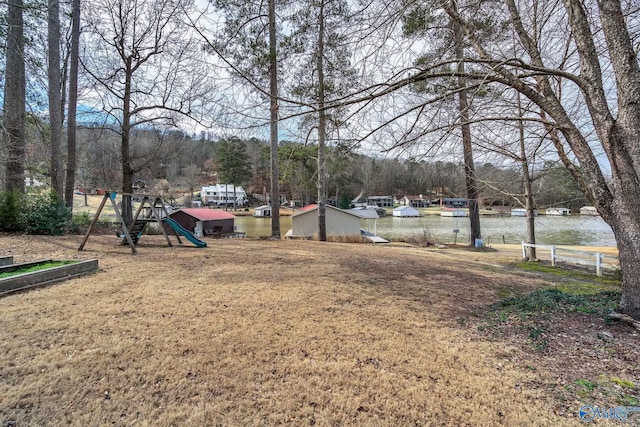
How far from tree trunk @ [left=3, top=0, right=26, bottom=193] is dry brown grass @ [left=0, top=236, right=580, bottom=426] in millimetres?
7487

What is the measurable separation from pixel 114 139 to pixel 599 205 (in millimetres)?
13687

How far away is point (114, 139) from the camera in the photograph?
11.7 metres

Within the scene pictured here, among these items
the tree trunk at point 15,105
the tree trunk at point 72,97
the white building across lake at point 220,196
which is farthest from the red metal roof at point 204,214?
the white building across lake at point 220,196

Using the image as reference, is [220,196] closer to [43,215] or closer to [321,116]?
[43,215]

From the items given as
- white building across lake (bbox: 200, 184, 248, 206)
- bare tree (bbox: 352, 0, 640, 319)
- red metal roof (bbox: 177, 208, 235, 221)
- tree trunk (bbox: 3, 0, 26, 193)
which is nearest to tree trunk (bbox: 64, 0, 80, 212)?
tree trunk (bbox: 3, 0, 26, 193)

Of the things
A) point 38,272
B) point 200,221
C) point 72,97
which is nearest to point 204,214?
point 200,221

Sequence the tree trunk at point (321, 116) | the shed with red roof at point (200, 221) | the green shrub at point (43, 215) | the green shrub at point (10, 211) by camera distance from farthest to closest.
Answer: the shed with red roof at point (200, 221) < the green shrub at point (43, 215) < the green shrub at point (10, 211) < the tree trunk at point (321, 116)

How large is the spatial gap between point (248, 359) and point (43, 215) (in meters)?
9.39

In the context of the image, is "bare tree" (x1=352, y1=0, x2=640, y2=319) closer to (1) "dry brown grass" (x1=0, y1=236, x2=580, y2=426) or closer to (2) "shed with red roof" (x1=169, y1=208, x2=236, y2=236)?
(1) "dry brown grass" (x1=0, y1=236, x2=580, y2=426)

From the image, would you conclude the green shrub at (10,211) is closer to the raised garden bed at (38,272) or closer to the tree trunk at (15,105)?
the tree trunk at (15,105)

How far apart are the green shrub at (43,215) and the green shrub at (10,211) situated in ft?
0.39

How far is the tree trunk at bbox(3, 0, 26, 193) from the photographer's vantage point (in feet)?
28.9

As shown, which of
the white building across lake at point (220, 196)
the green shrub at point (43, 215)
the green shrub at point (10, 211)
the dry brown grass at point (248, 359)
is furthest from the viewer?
the white building across lake at point (220, 196)

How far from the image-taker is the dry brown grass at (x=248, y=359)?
2020 mm
